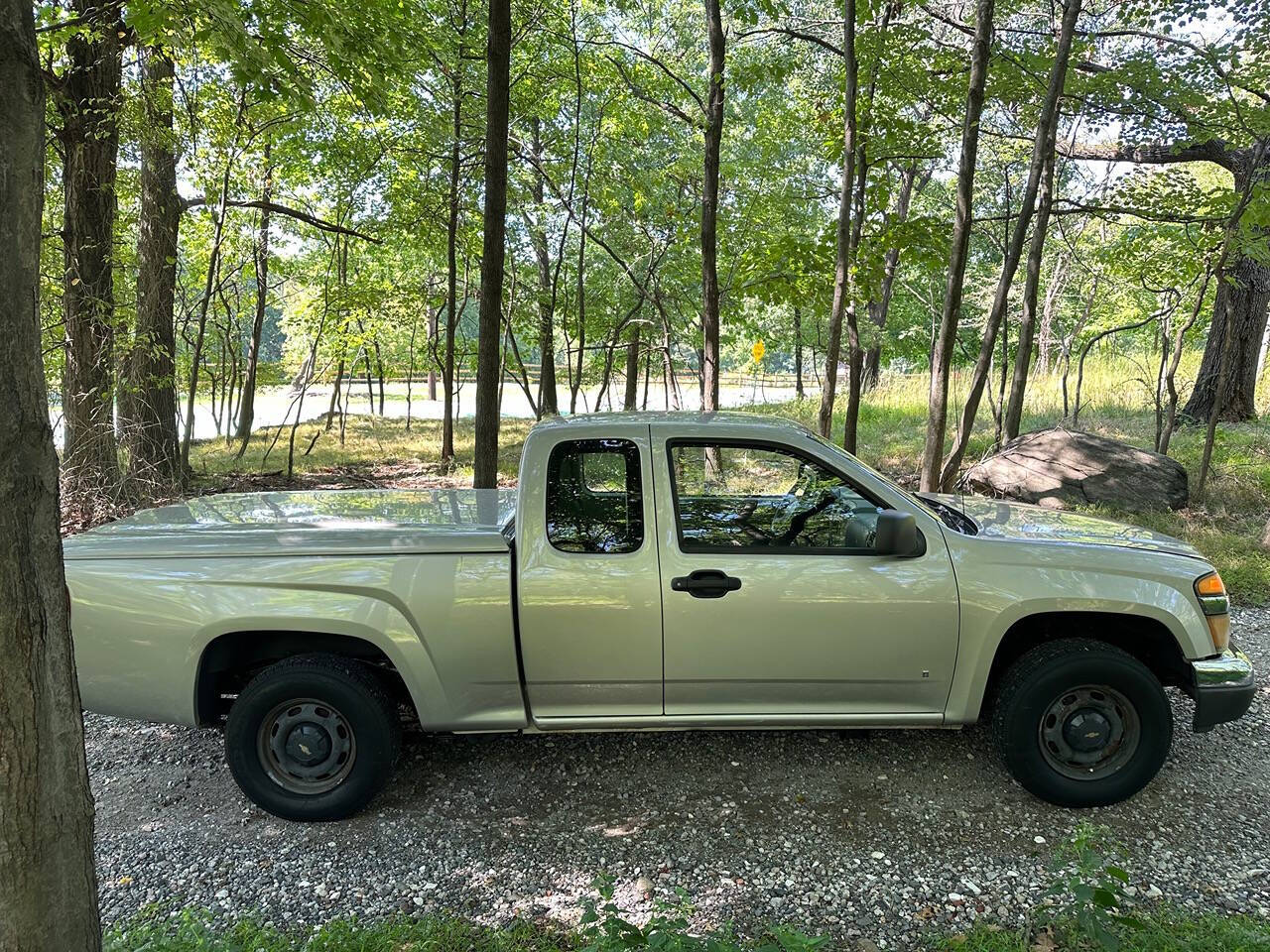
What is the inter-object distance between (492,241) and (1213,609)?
18.6 feet

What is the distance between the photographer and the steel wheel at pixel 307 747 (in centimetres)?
344

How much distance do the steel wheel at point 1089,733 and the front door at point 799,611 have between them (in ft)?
1.71

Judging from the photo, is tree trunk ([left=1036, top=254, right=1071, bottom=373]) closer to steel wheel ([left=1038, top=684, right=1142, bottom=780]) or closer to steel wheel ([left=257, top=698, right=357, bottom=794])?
steel wheel ([left=1038, top=684, right=1142, bottom=780])

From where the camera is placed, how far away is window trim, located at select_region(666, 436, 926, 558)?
348 cm

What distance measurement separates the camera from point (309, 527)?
3.79 meters

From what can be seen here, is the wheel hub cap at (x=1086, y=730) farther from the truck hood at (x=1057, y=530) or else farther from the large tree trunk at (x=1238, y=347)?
the large tree trunk at (x=1238, y=347)

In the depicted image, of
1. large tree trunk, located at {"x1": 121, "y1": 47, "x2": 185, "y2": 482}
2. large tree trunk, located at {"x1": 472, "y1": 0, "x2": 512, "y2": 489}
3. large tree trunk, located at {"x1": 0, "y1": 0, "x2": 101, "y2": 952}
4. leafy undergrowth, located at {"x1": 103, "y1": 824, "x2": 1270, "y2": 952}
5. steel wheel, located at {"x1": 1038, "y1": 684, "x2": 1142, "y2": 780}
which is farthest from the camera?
large tree trunk, located at {"x1": 121, "y1": 47, "x2": 185, "y2": 482}

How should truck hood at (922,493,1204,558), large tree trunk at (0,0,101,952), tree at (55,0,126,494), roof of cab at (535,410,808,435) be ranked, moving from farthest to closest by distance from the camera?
1. tree at (55,0,126,494)
2. roof of cab at (535,410,808,435)
3. truck hood at (922,493,1204,558)
4. large tree trunk at (0,0,101,952)

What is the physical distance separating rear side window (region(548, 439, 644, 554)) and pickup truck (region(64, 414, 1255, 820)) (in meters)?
0.01

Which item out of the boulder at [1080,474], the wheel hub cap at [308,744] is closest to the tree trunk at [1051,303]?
the boulder at [1080,474]

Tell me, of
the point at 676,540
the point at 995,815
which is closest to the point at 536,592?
the point at 676,540

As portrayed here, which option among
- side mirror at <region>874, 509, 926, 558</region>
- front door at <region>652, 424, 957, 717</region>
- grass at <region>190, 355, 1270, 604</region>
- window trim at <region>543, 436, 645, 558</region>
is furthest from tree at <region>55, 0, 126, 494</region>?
side mirror at <region>874, 509, 926, 558</region>

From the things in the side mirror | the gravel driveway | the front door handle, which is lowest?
the gravel driveway

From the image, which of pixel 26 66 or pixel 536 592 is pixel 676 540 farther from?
pixel 26 66
